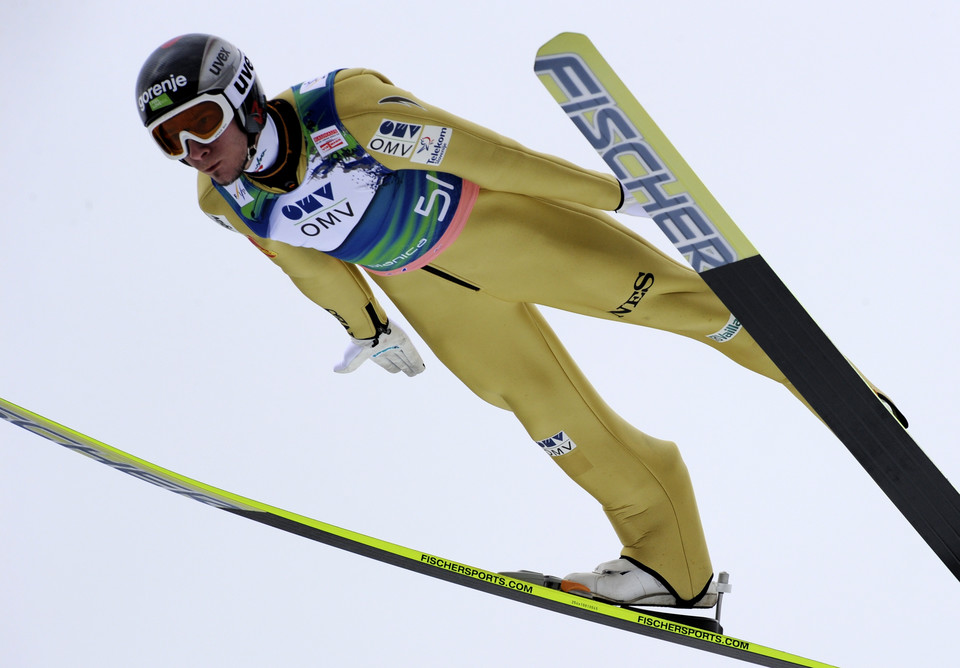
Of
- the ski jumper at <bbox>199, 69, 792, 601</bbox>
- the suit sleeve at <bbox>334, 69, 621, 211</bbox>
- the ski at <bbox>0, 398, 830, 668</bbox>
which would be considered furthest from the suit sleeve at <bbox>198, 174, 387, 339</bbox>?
the ski at <bbox>0, 398, 830, 668</bbox>

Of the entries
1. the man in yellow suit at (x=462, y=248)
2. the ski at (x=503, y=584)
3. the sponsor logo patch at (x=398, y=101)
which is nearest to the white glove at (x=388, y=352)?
the man in yellow suit at (x=462, y=248)

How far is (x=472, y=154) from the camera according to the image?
226cm

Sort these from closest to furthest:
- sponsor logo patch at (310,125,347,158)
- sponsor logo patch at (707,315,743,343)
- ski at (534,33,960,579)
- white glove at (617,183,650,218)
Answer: ski at (534,33,960,579) < sponsor logo patch at (310,125,347,158) < white glove at (617,183,650,218) < sponsor logo patch at (707,315,743,343)

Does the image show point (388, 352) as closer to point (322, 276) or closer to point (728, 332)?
point (322, 276)

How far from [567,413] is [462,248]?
0.47m

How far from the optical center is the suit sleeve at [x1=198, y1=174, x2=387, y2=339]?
243 cm

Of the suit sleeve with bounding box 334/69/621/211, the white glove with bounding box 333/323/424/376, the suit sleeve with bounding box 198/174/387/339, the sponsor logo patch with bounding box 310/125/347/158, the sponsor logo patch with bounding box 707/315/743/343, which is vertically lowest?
the white glove with bounding box 333/323/424/376

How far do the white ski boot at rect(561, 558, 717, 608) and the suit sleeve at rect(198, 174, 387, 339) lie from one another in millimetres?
743

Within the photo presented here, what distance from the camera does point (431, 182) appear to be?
7.68ft

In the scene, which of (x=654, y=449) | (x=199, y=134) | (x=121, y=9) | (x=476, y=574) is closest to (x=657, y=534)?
(x=654, y=449)

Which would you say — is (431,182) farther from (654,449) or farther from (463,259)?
(654,449)

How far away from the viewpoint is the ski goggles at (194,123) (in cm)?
214

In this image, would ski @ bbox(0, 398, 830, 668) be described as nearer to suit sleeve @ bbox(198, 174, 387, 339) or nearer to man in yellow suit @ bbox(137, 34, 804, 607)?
man in yellow suit @ bbox(137, 34, 804, 607)

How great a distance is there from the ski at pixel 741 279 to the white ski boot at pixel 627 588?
624 mm
